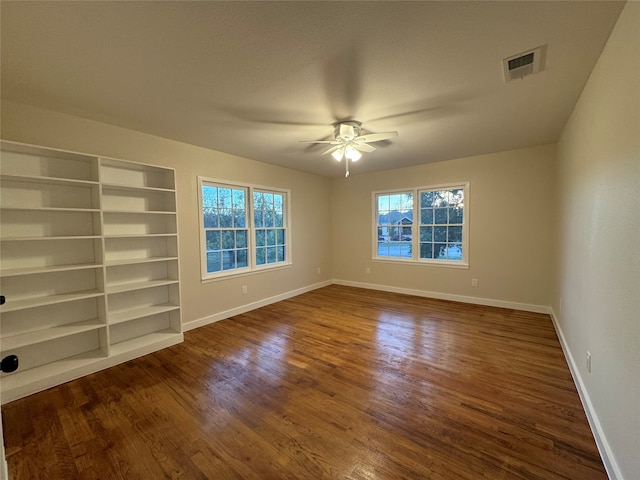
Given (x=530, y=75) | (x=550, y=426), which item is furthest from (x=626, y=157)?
(x=550, y=426)

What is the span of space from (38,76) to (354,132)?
2.56 meters

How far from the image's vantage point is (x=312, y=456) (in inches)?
63.5

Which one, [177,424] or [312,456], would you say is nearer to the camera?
[312,456]

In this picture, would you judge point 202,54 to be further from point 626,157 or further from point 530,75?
point 626,157

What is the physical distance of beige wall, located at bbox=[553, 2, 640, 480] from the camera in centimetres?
127

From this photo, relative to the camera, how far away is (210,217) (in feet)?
12.8

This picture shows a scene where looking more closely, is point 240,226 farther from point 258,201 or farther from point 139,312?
point 139,312

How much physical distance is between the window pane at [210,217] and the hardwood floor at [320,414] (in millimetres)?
1554

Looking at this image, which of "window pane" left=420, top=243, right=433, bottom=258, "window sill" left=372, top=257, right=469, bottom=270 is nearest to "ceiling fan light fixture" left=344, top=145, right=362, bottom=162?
"window pane" left=420, top=243, right=433, bottom=258

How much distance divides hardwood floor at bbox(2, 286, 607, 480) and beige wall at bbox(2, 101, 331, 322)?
90 cm

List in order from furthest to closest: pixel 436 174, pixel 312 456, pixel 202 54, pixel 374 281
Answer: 1. pixel 374 281
2. pixel 436 174
3. pixel 202 54
4. pixel 312 456

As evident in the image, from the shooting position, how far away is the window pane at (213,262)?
3920mm

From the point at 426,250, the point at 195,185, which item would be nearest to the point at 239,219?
the point at 195,185

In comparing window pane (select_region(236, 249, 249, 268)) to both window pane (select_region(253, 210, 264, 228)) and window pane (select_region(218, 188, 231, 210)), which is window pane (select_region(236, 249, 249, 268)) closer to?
window pane (select_region(253, 210, 264, 228))
